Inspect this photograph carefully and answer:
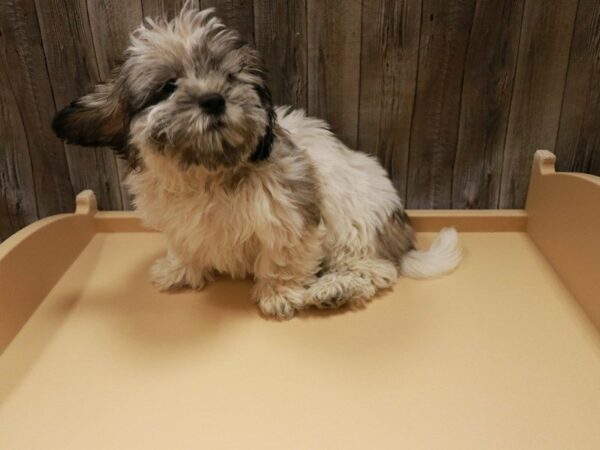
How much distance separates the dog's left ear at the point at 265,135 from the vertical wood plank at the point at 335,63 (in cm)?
42

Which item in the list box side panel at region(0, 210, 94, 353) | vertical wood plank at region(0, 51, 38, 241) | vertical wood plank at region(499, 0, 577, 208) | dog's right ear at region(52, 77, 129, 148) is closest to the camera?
dog's right ear at region(52, 77, 129, 148)

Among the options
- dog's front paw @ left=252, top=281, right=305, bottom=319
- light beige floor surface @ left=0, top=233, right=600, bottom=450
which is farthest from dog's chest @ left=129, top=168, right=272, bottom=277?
light beige floor surface @ left=0, top=233, right=600, bottom=450

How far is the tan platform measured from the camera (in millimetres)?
1102

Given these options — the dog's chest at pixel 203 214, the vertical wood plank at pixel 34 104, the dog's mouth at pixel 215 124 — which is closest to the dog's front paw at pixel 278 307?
the dog's chest at pixel 203 214

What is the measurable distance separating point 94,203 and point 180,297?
57cm

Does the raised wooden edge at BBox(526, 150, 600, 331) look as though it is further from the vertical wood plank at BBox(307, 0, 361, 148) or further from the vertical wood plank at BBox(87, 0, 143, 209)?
the vertical wood plank at BBox(87, 0, 143, 209)

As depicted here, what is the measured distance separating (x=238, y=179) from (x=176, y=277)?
1.48 ft

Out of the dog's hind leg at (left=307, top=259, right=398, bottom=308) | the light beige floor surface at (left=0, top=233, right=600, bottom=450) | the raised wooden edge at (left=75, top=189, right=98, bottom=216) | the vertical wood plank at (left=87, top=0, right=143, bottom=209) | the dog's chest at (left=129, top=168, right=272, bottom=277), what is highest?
the vertical wood plank at (left=87, top=0, right=143, bottom=209)

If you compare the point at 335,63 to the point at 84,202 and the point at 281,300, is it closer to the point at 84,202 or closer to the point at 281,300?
the point at 281,300

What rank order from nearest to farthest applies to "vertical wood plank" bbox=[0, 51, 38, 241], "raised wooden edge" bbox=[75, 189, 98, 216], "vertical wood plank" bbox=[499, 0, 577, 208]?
"vertical wood plank" bbox=[499, 0, 577, 208], "vertical wood plank" bbox=[0, 51, 38, 241], "raised wooden edge" bbox=[75, 189, 98, 216]

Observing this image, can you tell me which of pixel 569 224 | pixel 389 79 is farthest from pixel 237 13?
pixel 569 224

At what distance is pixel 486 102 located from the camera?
1671mm

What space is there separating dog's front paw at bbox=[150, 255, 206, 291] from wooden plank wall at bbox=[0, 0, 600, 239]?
45 cm

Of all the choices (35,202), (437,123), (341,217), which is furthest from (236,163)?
(35,202)
